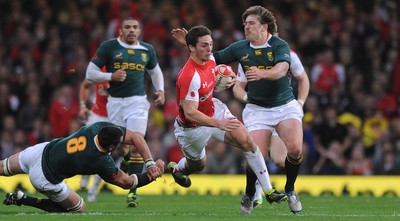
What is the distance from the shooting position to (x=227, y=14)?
23.4 metres

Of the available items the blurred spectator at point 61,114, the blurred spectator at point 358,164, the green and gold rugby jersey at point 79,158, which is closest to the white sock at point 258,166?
the green and gold rugby jersey at point 79,158

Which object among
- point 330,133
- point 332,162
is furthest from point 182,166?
point 330,133

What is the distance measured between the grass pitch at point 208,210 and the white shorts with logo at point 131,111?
47.2 inches

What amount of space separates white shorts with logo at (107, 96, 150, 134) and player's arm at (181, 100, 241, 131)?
2901mm

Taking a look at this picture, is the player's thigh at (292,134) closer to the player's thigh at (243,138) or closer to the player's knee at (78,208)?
the player's thigh at (243,138)

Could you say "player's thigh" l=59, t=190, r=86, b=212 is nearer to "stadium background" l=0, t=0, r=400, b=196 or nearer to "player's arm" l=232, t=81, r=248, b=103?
"player's arm" l=232, t=81, r=248, b=103

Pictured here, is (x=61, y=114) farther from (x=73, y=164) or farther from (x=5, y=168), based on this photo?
(x=73, y=164)

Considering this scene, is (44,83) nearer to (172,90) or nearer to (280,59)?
(172,90)

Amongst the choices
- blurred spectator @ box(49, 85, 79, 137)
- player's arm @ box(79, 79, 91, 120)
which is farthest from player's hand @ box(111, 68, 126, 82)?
blurred spectator @ box(49, 85, 79, 137)

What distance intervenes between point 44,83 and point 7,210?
9.79m

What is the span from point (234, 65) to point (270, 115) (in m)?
9.60

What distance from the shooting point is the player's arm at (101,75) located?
14.5 meters

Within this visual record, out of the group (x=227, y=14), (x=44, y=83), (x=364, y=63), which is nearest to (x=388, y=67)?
(x=364, y=63)

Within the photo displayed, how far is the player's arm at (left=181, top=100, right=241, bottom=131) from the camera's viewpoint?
38.2 ft
